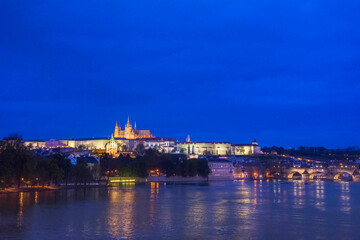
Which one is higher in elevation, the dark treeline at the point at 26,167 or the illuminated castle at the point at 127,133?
the illuminated castle at the point at 127,133

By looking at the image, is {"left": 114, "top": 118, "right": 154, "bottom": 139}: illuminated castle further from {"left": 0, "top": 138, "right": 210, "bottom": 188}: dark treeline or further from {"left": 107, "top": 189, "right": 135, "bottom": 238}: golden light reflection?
{"left": 107, "top": 189, "right": 135, "bottom": 238}: golden light reflection

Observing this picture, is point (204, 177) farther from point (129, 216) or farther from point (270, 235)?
point (270, 235)

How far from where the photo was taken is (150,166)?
89.0 meters

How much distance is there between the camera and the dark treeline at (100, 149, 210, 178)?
81.2 meters

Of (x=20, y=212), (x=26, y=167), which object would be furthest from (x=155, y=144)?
(x=20, y=212)

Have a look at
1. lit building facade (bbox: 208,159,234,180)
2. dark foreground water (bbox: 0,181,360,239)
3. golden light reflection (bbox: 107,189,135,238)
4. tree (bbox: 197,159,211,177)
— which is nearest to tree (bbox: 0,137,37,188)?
dark foreground water (bbox: 0,181,360,239)

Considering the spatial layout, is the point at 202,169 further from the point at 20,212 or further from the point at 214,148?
the point at 214,148

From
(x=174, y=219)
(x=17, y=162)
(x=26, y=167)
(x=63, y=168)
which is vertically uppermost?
(x=17, y=162)

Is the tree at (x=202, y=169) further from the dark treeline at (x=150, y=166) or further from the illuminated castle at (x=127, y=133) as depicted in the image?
the illuminated castle at (x=127, y=133)

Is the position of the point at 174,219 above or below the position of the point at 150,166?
below

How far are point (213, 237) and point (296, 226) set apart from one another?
624cm

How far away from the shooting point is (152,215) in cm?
3084

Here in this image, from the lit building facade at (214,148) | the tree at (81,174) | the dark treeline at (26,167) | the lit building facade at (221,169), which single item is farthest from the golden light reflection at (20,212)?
the lit building facade at (214,148)

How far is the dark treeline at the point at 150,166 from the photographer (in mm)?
81250
